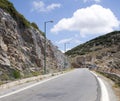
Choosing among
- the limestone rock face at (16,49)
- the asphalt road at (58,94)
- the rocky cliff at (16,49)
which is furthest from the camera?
the limestone rock face at (16,49)

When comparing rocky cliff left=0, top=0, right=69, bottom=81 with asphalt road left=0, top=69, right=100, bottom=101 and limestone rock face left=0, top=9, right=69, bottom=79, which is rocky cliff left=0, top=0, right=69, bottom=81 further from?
asphalt road left=0, top=69, right=100, bottom=101

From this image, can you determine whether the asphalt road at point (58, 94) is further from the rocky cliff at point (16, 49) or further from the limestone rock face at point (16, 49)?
the limestone rock face at point (16, 49)

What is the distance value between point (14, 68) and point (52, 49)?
3691cm

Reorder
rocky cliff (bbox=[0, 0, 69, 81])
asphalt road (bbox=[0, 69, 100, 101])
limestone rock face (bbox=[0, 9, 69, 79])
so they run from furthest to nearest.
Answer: limestone rock face (bbox=[0, 9, 69, 79]), rocky cliff (bbox=[0, 0, 69, 81]), asphalt road (bbox=[0, 69, 100, 101])

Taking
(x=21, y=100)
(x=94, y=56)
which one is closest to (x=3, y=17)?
(x=21, y=100)

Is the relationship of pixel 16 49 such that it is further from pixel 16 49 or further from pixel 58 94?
pixel 58 94

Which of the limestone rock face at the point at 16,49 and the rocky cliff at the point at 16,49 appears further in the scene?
the limestone rock face at the point at 16,49

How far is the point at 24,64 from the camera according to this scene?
47.0m

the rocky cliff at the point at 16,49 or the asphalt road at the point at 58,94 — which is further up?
the rocky cliff at the point at 16,49

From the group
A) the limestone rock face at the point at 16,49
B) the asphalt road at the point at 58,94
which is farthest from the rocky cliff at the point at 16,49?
the asphalt road at the point at 58,94

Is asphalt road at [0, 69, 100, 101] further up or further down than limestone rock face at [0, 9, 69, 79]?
further down

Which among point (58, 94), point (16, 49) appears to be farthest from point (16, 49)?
point (58, 94)

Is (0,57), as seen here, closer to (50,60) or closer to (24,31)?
(24,31)

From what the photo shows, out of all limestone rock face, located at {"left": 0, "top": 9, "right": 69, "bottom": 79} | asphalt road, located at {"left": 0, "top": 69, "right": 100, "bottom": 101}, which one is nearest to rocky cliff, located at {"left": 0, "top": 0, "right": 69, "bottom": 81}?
limestone rock face, located at {"left": 0, "top": 9, "right": 69, "bottom": 79}
